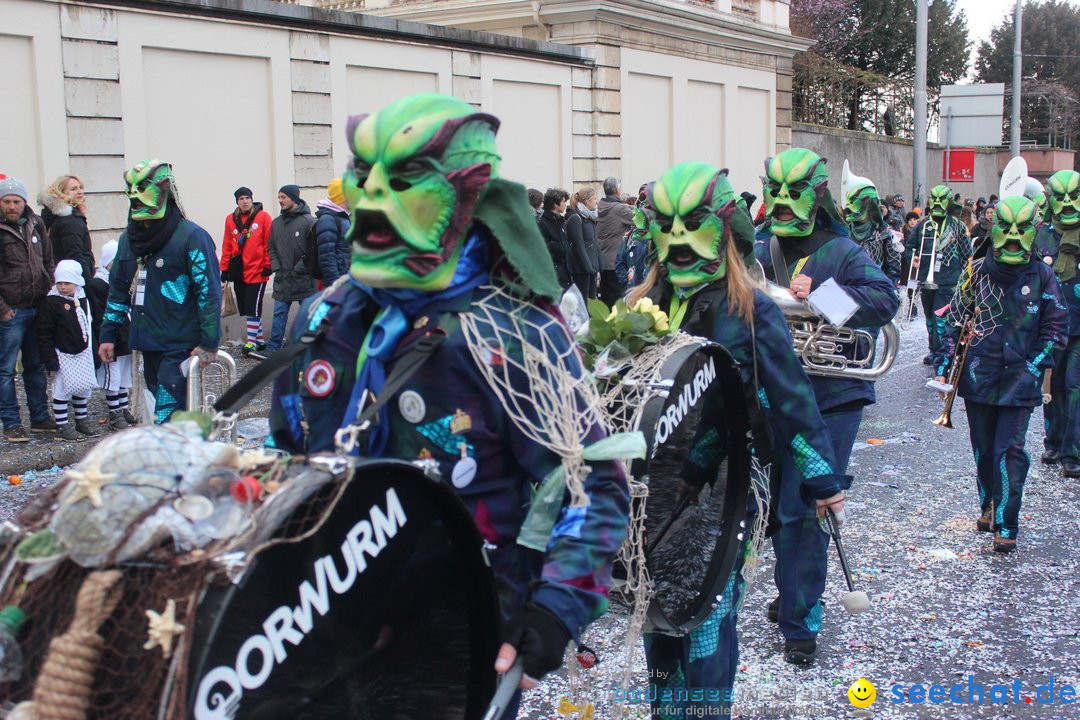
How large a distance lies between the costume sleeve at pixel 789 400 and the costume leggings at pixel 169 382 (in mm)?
3974

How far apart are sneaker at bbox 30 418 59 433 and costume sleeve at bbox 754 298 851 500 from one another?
6528 mm

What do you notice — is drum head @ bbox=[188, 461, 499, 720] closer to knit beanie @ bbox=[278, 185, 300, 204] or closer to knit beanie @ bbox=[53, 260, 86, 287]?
knit beanie @ bbox=[53, 260, 86, 287]

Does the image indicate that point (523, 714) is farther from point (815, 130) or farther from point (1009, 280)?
point (815, 130)

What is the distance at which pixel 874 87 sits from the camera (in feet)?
111

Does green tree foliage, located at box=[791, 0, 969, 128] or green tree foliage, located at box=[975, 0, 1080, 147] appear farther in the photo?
green tree foliage, located at box=[975, 0, 1080, 147]

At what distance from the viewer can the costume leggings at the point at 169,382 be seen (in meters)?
6.69

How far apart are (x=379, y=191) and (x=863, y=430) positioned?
7818mm

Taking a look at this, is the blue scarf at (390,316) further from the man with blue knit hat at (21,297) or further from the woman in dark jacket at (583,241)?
the woman in dark jacket at (583,241)

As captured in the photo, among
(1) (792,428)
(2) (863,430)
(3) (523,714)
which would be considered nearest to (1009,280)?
→ (2) (863,430)

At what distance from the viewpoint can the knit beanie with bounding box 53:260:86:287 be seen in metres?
8.67

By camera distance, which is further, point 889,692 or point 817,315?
point 817,315

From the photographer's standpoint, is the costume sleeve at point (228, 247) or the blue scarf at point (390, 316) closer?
the blue scarf at point (390, 316)

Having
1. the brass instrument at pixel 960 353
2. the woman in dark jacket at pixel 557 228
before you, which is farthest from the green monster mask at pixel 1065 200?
the woman in dark jacket at pixel 557 228

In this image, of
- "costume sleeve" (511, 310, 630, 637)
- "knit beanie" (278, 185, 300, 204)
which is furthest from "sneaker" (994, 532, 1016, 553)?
"knit beanie" (278, 185, 300, 204)
